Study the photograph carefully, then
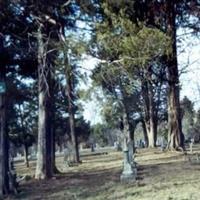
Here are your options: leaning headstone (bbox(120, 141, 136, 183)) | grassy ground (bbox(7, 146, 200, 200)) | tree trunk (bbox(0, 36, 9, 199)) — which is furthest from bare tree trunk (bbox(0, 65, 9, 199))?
leaning headstone (bbox(120, 141, 136, 183))

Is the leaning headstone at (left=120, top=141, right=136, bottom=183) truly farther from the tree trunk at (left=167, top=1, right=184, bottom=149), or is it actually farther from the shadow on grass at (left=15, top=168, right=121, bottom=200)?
the tree trunk at (left=167, top=1, right=184, bottom=149)

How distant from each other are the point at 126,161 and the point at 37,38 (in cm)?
529

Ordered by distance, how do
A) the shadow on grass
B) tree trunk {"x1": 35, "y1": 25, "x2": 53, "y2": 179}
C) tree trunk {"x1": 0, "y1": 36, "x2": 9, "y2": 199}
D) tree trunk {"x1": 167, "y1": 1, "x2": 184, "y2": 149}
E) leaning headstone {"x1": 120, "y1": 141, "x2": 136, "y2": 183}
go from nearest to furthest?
the shadow on grass < tree trunk {"x1": 0, "y1": 36, "x2": 9, "y2": 199} < leaning headstone {"x1": 120, "y1": 141, "x2": 136, "y2": 183} < tree trunk {"x1": 35, "y1": 25, "x2": 53, "y2": 179} < tree trunk {"x1": 167, "y1": 1, "x2": 184, "y2": 149}

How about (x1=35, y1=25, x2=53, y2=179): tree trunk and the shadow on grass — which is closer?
the shadow on grass

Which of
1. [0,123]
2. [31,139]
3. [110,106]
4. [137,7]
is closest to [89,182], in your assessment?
[0,123]

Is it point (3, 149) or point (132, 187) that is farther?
point (3, 149)

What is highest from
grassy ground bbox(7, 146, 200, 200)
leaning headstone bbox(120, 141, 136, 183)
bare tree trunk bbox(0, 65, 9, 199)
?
bare tree trunk bbox(0, 65, 9, 199)

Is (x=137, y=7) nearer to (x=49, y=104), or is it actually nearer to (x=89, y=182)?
(x=49, y=104)

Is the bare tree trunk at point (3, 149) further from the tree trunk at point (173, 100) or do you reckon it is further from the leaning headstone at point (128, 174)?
the tree trunk at point (173, 100)

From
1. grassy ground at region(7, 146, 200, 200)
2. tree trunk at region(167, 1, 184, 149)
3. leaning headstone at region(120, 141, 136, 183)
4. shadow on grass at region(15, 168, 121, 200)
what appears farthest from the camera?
tree trunk at region(167, 1, 184, 149)

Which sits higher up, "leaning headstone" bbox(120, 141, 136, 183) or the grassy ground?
"leaning headstone" bbox(120, 141, 136, 183)

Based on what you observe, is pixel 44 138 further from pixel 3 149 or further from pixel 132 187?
pixel 132 187

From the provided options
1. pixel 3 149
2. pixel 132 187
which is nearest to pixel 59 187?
pixel 3 149

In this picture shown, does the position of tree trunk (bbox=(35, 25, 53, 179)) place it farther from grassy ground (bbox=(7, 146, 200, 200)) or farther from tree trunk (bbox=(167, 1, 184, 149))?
tree trunk (bbox=(167, 1, 184, 149))
